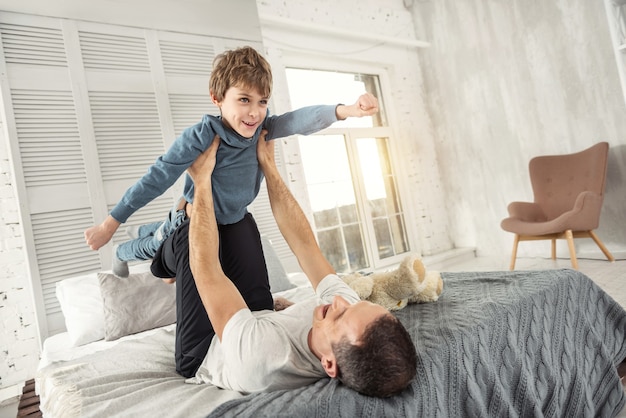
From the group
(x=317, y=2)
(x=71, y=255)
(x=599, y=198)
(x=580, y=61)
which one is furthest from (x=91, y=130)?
(x=580, y=61)

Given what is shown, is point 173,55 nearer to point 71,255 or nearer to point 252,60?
point 71,255

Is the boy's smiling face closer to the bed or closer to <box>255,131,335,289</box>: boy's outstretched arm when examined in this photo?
<box>255,131,335,289</box>: boy's outstretched arm

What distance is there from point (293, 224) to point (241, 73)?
25.3 inches

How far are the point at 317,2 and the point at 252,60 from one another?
11.7 ft

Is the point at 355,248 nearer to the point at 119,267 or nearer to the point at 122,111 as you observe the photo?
the point at 122,111

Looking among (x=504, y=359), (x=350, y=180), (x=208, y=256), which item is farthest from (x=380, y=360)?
(x=350, y=180)

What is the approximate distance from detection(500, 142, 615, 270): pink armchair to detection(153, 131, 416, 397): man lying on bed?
289 cm

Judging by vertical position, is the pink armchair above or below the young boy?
below

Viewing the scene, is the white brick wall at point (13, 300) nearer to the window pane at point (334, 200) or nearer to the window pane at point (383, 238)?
the window pane at point (334, 200)

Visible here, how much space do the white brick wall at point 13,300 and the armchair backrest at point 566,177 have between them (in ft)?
14.3

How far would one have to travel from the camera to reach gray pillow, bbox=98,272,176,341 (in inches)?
88.4

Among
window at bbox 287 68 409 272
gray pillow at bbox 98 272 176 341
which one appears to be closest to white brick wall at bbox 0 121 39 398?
gray pillow at bbox 98 272 176 341

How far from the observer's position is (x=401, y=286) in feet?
5.55

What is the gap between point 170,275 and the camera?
1.79m
